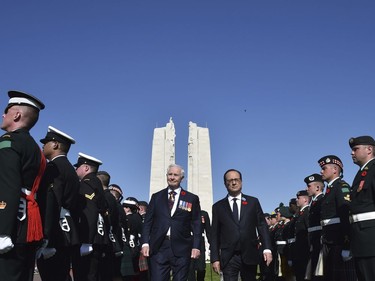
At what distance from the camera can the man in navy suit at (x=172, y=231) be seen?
6.54m

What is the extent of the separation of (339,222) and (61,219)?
3.86 meters

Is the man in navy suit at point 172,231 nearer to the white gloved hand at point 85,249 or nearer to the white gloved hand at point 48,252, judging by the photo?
the white gloved hand at point 85,249

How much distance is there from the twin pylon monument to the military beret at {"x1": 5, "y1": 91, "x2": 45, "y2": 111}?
1258 inches

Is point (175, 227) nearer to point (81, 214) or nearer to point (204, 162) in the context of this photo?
point (81, 214)

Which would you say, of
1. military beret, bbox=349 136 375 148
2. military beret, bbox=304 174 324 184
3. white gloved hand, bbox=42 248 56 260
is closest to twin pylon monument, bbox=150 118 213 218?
military beret, bbox=304 174 324 184

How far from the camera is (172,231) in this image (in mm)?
6641

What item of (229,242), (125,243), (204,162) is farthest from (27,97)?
(204,162)

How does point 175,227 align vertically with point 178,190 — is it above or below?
below

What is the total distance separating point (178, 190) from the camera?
6.96 meters

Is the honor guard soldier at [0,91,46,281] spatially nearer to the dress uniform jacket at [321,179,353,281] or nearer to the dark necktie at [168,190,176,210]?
the dark necktie at [168,190,176,210]

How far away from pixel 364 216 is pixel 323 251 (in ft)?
5.92

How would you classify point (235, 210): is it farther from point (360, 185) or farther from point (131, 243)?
point (131, 243)

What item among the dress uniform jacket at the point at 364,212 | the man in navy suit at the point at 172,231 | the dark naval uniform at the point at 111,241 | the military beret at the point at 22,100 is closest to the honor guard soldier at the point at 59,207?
the military beret at the point at 22,100

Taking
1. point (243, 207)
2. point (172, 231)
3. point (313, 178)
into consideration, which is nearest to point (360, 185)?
point (243, 207)
